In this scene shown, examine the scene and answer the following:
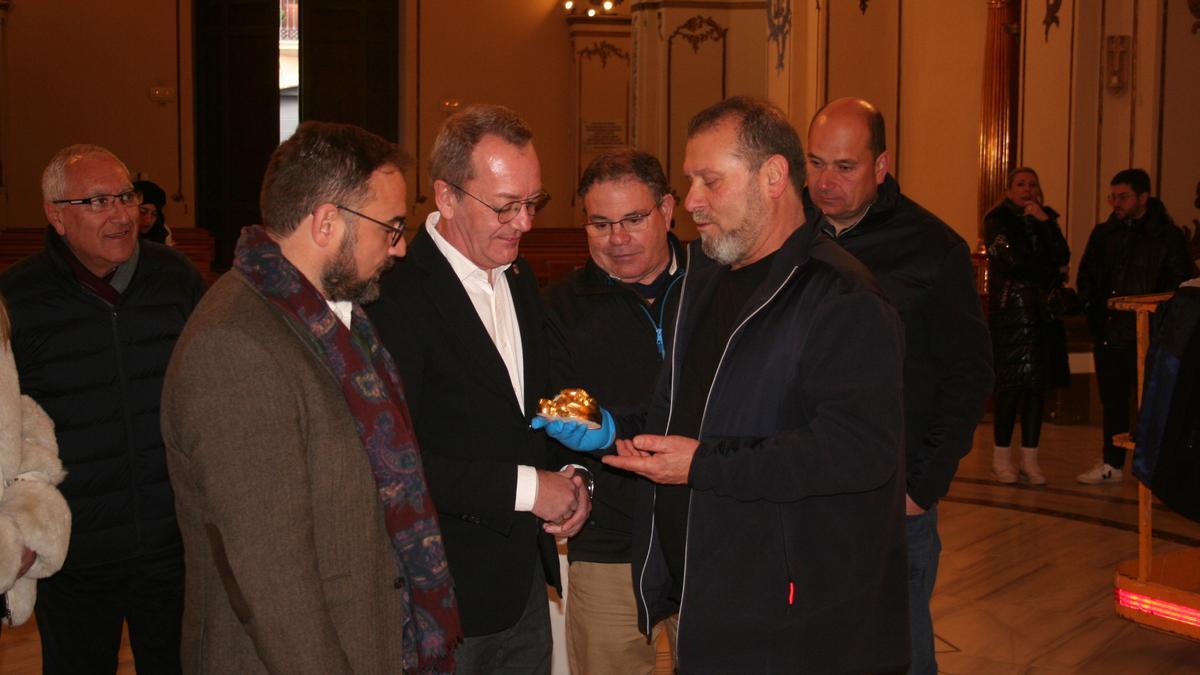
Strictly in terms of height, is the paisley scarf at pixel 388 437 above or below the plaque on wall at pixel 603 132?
below

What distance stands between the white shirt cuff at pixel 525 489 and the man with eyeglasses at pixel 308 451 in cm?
31

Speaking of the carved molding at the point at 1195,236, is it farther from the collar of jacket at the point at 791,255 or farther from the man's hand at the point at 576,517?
the man's hand at the point at 576,517

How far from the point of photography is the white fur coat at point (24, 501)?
8.73 feet

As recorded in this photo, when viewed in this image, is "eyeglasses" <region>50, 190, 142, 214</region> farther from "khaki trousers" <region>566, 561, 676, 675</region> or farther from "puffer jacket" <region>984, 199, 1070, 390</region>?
"puffer jacket" <region>984, 199, 1070, 390</region>

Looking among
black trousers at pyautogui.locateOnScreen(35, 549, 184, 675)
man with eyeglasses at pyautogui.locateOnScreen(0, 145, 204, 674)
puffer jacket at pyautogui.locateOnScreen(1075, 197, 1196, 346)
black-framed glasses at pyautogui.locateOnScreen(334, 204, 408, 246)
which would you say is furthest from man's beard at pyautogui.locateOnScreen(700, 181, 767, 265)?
puffer jacket at pyautogui.locateOnScreen(1075, 197, 1196, 346)

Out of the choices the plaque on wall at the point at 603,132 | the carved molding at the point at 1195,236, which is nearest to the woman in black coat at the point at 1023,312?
the carved molding at the point at 1195,236

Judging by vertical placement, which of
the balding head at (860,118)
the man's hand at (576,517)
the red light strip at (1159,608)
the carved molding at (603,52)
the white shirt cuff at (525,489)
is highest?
the carved molding at (603,52)

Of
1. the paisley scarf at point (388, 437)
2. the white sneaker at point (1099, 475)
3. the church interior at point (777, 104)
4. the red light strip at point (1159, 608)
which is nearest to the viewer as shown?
the paisley scarf at point (388, 437)

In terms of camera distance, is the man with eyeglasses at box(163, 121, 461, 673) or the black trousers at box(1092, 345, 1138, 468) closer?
the man with eyeglasses at box(163, 121, 461, 673)

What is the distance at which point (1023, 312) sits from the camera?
286 inches

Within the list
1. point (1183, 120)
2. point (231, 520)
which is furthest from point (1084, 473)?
point (231, 520)

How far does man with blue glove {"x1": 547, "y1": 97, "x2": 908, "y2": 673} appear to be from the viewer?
7.53 feet

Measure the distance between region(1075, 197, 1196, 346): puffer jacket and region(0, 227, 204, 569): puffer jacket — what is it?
5604mm

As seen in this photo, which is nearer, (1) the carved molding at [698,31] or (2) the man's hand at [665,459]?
(2) the man's hand at [665,459]
